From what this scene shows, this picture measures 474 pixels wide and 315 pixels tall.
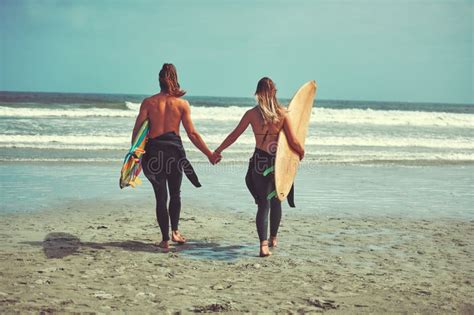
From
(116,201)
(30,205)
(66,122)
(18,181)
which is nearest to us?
(30,205)

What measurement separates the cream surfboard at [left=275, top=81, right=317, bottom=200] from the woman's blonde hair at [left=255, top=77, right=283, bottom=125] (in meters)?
0.18

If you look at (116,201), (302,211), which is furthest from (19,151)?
(302,211)

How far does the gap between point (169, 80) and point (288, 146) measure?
1.30m

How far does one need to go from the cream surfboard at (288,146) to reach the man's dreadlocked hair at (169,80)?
1.11 metres

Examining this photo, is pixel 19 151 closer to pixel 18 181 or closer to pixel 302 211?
pixel 18 181

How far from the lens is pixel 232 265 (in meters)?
5.19

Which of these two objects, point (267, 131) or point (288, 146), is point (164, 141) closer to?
point (267, 131)

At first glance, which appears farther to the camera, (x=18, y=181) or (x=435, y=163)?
(x=435, y=163)

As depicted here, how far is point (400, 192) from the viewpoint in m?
9.62

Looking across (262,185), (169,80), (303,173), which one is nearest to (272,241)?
(262,185)

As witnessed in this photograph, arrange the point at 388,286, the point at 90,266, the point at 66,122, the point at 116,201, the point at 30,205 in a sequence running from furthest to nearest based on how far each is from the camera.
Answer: the point at 66,122
the point at 116,201
the point at 30,205
the point at 90,266
the point at 388,286

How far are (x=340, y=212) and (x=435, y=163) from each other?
22.6 feet

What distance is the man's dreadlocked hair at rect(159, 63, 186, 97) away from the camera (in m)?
5.66

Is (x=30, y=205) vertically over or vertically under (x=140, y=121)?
under
